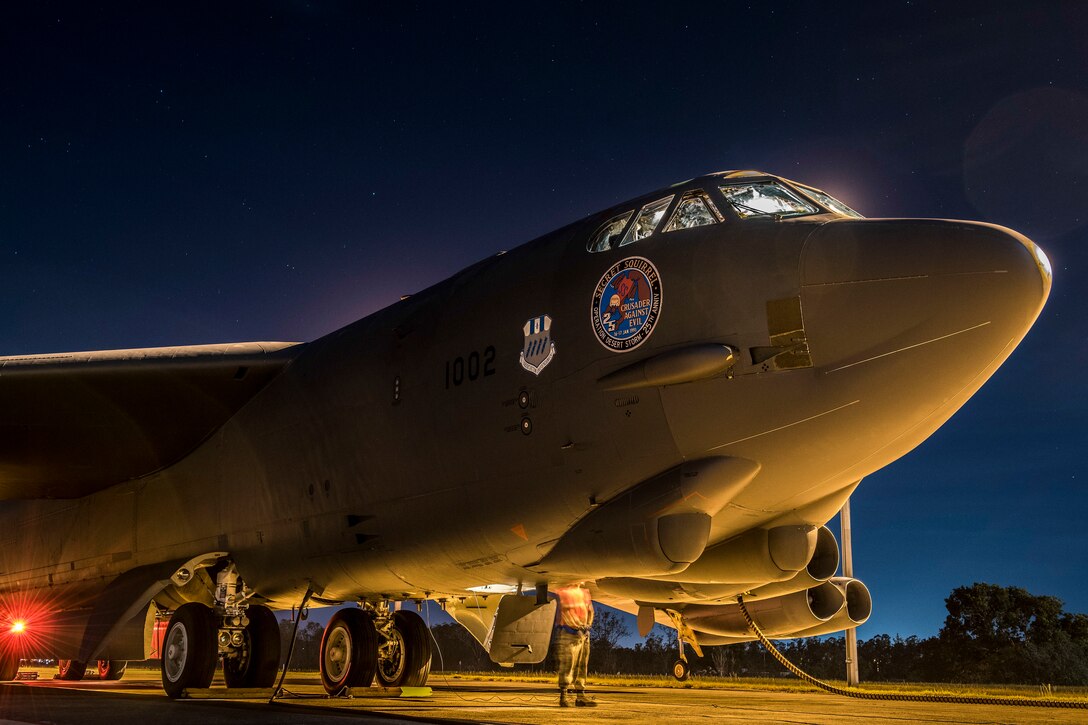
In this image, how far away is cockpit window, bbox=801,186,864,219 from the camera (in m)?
7.22

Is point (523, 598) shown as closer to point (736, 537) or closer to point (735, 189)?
point (736, 537)

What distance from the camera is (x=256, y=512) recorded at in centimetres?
1060

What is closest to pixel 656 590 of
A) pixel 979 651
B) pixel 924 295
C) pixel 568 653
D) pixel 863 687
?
pixel 568 653

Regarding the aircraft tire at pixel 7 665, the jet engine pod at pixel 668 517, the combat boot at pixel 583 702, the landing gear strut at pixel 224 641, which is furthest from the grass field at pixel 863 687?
the jet engine pod at pixel 668 517

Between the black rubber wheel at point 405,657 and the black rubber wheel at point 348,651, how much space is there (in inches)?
32.8

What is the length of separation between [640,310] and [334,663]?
20.8 feet

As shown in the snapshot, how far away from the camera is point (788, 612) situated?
1048cm

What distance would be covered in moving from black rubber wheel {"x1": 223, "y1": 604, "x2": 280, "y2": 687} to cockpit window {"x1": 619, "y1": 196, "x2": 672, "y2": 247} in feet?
22.1

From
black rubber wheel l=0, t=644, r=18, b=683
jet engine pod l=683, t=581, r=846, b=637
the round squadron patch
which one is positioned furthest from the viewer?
black rubber wheel l=0, t=644, r=18, b=683

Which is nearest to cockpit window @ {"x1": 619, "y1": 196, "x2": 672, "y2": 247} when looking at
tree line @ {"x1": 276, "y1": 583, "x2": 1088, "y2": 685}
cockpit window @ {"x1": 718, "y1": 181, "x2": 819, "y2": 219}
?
cockpit window @ {"x1": 718, "y1": 181, "x2": 819, "y2": 219}

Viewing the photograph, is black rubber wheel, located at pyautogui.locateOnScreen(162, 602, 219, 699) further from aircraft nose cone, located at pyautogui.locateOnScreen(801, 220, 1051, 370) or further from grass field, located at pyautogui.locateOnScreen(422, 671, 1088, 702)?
grass field, located at pyautogui.locateOnScreen(422, 671, 1088, 702)

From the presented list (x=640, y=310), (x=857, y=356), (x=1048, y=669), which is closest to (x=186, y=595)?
(x=640, y=310)

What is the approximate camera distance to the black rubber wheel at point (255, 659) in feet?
35.7

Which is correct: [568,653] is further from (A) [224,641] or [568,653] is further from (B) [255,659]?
(A) [224,641]
